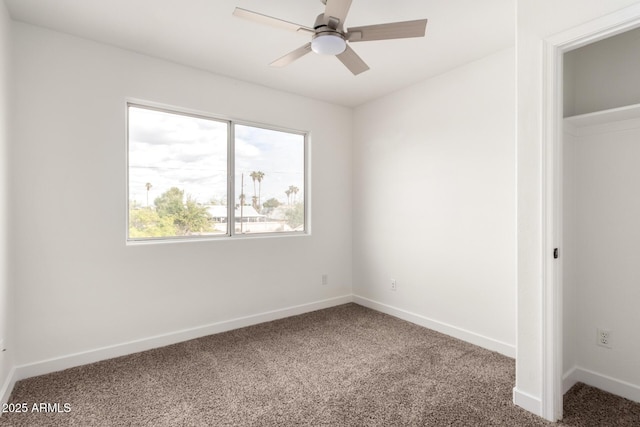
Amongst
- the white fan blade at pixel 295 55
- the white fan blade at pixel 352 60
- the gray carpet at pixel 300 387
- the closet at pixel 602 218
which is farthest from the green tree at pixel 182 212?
the closet at pixel 602 218

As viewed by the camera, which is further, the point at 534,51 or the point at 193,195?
the point at 193,195

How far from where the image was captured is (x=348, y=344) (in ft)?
9.71

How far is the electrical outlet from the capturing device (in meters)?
2.17

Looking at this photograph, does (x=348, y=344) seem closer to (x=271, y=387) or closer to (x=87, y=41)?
(x=271, y=387)

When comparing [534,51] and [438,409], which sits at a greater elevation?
[534,51]

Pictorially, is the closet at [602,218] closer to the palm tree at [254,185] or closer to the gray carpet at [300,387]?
the gray carpet at [300,387]

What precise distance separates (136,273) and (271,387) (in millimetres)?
1529

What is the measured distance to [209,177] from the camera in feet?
10.8

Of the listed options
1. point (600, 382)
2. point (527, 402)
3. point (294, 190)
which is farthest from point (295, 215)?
point (600, 382)

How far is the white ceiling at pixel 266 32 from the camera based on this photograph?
218 centimetres

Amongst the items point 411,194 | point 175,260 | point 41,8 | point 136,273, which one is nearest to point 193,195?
point 175,260

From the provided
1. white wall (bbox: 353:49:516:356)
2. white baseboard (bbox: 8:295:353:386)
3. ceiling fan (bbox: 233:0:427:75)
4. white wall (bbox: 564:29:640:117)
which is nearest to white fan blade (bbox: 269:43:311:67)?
ceiling fan (bbox: 233:0:427:75)

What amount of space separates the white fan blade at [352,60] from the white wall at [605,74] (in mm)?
1440

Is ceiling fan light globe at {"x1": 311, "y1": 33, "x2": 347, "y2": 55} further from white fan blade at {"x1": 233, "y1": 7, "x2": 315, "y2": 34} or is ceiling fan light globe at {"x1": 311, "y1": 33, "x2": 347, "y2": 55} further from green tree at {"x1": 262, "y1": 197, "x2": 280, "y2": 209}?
green tree at {"x1": 262, "y1": 197, "x2": 280, "y2": 209}
